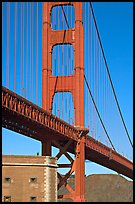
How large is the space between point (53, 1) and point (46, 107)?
30.3 ft

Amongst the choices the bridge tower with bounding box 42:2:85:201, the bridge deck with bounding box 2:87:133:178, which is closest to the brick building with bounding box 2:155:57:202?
the bridge deck with bounding box 2:87:133:178

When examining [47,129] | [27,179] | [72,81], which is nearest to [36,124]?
[47,129]

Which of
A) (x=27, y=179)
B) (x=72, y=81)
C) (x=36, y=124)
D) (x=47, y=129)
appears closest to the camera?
(x=27, y=179)

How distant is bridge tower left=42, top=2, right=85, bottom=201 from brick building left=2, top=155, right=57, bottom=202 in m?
7.46

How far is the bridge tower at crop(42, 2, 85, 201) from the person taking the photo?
40406 mm

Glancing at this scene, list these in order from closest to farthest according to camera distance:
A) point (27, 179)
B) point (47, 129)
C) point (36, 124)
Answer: point (27, 179) < point (36, 124) < point (47, 129)

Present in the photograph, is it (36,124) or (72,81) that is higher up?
(72,81)

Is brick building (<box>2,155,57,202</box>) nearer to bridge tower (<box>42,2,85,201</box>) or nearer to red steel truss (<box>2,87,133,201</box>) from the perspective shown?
red steel truss (<box>2,87,133,201</box>)

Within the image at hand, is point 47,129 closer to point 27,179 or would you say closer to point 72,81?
point 27,179

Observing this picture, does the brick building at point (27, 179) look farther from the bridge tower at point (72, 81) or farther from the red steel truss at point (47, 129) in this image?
the bridge tower at point (72, 81)

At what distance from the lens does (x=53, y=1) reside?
43719 millimetres

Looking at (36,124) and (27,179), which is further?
(36,124)

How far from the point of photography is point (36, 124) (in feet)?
106

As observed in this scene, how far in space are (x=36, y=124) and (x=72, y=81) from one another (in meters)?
9.93
